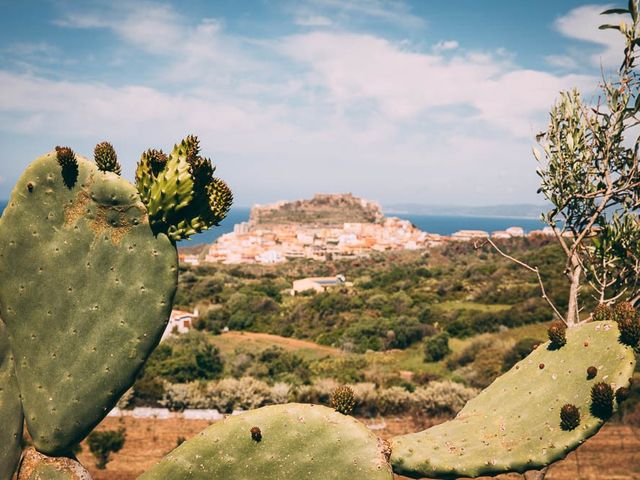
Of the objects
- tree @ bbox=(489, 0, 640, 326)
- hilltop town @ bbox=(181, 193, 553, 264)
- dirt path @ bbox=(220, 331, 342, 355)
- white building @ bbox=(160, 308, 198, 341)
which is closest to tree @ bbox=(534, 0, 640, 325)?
tree @ bbox=(489, 0, 640, 326)

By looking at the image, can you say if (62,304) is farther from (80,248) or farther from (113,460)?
(113,460)

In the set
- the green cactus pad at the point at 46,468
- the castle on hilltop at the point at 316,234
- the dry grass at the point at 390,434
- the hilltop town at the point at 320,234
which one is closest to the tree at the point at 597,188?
the green cactus pad at the point at 46,468

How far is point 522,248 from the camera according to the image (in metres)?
50.1

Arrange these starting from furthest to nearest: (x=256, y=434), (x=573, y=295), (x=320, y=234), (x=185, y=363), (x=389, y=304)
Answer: (x=320, y=234) < (x=389, y=304) < (x=185, y=363) < (x=573, y=295) < (x=256, y=434)

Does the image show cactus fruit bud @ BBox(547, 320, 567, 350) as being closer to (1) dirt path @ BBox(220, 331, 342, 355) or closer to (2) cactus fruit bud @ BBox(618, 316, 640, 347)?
(2) cactus fruit bud @ BBox(618, 316, 640, 347)

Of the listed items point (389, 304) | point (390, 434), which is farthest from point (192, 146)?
point (389, 304)

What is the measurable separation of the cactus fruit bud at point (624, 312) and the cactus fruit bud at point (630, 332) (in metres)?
0.05

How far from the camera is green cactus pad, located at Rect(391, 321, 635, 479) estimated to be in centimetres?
266

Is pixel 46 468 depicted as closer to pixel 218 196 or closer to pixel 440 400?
pixel 218 196

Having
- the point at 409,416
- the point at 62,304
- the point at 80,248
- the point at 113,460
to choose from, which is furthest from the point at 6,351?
the point at 409,416

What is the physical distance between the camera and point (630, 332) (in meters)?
2.80

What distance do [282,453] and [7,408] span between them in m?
1.26

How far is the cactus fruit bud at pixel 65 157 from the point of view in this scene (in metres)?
2.31

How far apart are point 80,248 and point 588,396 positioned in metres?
2.66
